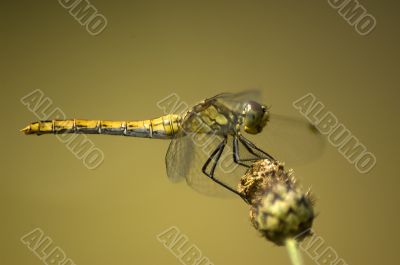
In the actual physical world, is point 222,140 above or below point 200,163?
above

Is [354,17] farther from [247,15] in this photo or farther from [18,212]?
[18,212]

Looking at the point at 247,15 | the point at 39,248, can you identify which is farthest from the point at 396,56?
the point at 39,248
